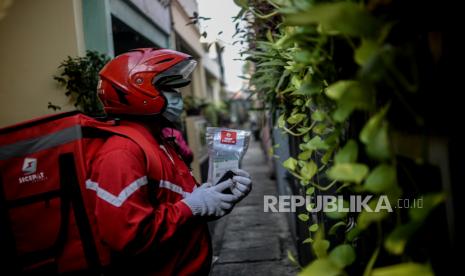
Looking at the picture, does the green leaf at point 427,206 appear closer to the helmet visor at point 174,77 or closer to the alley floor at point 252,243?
the helmet visor at point 174,77

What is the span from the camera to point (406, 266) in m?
0.76

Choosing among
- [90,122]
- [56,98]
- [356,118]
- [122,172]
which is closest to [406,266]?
[356,118]

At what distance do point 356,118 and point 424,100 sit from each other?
16.2 inches

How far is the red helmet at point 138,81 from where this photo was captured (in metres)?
2.23

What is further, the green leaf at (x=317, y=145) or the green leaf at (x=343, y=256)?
the green leaf at (x=317, y=145)

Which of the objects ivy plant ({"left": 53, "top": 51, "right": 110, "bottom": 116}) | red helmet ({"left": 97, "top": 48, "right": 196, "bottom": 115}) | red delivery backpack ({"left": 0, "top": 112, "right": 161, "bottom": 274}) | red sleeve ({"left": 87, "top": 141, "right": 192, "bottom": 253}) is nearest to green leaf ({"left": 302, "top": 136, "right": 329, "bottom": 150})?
red sleeve ({"left": 87, "top": 141, "right": 192, "bottom": 253})

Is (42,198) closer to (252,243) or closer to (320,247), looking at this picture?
(320,247)

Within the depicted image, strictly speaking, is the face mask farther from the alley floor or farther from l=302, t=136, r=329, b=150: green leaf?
the alley floor

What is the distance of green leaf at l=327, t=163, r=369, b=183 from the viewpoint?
A: 82 cm

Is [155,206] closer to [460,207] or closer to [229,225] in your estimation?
[460,207]

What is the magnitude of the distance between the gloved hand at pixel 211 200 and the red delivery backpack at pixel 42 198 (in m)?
0.53

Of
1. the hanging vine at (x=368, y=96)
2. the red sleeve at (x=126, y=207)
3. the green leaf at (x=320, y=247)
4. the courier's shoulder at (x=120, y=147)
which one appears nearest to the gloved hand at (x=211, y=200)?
the red sleeve at (x=126, y=207)

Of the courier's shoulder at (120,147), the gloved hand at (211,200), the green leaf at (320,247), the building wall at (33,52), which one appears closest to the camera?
the green leaf at (320,247)

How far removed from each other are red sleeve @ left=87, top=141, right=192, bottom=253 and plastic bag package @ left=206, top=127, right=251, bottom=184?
0.46 metres
